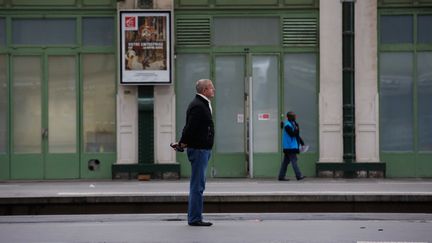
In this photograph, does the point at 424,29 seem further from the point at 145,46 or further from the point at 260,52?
the point at 145,46

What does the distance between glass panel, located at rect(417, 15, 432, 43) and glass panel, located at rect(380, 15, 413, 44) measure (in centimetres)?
21

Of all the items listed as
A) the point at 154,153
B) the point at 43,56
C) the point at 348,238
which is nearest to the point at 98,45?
the point at 43,56

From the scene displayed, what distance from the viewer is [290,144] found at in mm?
21703

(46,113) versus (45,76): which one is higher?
(45,76)

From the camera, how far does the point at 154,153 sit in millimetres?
22844

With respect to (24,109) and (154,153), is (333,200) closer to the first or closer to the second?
(154,153)

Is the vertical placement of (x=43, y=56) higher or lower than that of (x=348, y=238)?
higher

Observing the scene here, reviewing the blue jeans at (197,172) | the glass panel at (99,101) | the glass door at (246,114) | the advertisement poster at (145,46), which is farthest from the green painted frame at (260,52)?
the blue jeans at (197,172)

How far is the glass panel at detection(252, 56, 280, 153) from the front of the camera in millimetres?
23094

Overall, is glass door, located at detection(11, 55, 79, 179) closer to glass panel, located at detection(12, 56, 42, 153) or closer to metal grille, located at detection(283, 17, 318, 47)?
glass panel, located at detection(12, 56, 42, 153)

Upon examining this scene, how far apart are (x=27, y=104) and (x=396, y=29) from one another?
29.7 feet

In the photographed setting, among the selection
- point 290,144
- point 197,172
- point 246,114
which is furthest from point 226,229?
point 246,114

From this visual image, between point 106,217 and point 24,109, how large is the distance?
33.7 feet

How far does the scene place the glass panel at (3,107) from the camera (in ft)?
75.5
